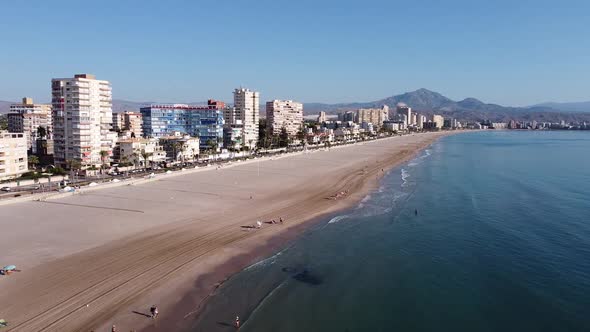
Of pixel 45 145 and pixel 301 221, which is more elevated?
pixel 45 145

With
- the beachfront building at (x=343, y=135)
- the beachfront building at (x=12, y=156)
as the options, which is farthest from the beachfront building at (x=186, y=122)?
the beachfront building at (x=343, y=135)

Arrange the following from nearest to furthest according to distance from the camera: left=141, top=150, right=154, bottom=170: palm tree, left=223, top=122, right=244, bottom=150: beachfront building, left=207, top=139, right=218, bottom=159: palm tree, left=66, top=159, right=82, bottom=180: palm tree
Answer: left=66, top=159, right=82, bottom=180: palm tree
left=141, top=150, right=154, bottom=170: palm tree
left=207, top=139, right=218, bottom=159: palm tree
left=223, top=122, right=244, bottom=150: beachfront building

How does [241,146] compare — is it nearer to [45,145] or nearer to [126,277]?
[45,145]

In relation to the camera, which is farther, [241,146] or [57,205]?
[241,146]

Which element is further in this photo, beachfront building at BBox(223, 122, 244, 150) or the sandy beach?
beachfront building at BBox(223, 122, 244, 150)

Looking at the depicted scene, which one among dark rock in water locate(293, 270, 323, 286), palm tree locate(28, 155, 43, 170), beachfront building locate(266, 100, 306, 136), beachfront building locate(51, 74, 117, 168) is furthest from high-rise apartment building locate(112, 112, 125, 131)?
dark rock in water locate(293, 270, 323, 286)

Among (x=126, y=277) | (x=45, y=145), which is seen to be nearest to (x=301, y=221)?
(x=126, y=277)

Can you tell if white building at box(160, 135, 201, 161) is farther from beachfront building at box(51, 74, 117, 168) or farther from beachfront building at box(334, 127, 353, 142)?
beachfront building at box(334, 127, 353, 142)

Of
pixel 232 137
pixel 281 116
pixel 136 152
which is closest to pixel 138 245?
pixel 136 152
